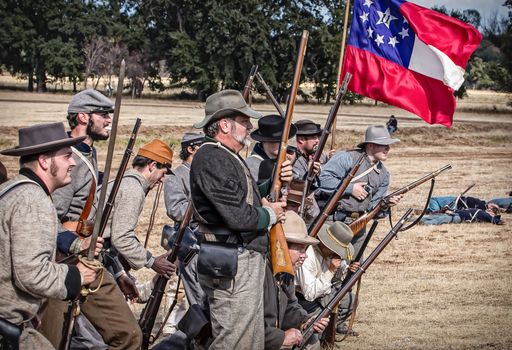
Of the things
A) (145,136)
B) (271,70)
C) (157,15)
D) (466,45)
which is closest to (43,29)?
(157,15)

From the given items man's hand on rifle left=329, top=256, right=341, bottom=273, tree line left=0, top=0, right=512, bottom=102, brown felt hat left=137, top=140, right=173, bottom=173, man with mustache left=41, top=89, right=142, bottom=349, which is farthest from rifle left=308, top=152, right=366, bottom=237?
tree line left=0, top=0, right=512, bottom=102

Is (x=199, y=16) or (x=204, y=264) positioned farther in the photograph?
(x=199, y=16)

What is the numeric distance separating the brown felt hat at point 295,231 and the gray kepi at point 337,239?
115cm

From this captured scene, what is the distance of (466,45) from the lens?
33.0ft

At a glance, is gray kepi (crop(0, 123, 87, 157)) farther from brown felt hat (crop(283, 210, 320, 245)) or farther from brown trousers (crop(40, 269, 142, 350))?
brown felt hat (crop(283, 210, 320, 245))

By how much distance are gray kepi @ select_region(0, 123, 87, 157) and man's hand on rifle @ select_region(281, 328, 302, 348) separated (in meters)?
2.08

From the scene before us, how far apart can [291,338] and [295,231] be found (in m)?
0.83

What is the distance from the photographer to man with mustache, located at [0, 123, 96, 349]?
14.6 ft

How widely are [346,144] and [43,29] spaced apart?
52.3 m

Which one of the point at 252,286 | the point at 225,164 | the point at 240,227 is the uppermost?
the point at 225,164

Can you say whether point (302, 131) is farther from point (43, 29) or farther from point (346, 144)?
point (43, 29)

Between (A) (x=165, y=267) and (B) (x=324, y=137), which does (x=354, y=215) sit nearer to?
(B) (x=324, y=137)

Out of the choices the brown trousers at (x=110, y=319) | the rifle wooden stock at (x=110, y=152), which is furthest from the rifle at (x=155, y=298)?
the rifle wooden stock at (x=110, y=152)

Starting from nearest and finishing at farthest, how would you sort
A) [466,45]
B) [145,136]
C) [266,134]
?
[266,134] → [466,45] → [145,136]
